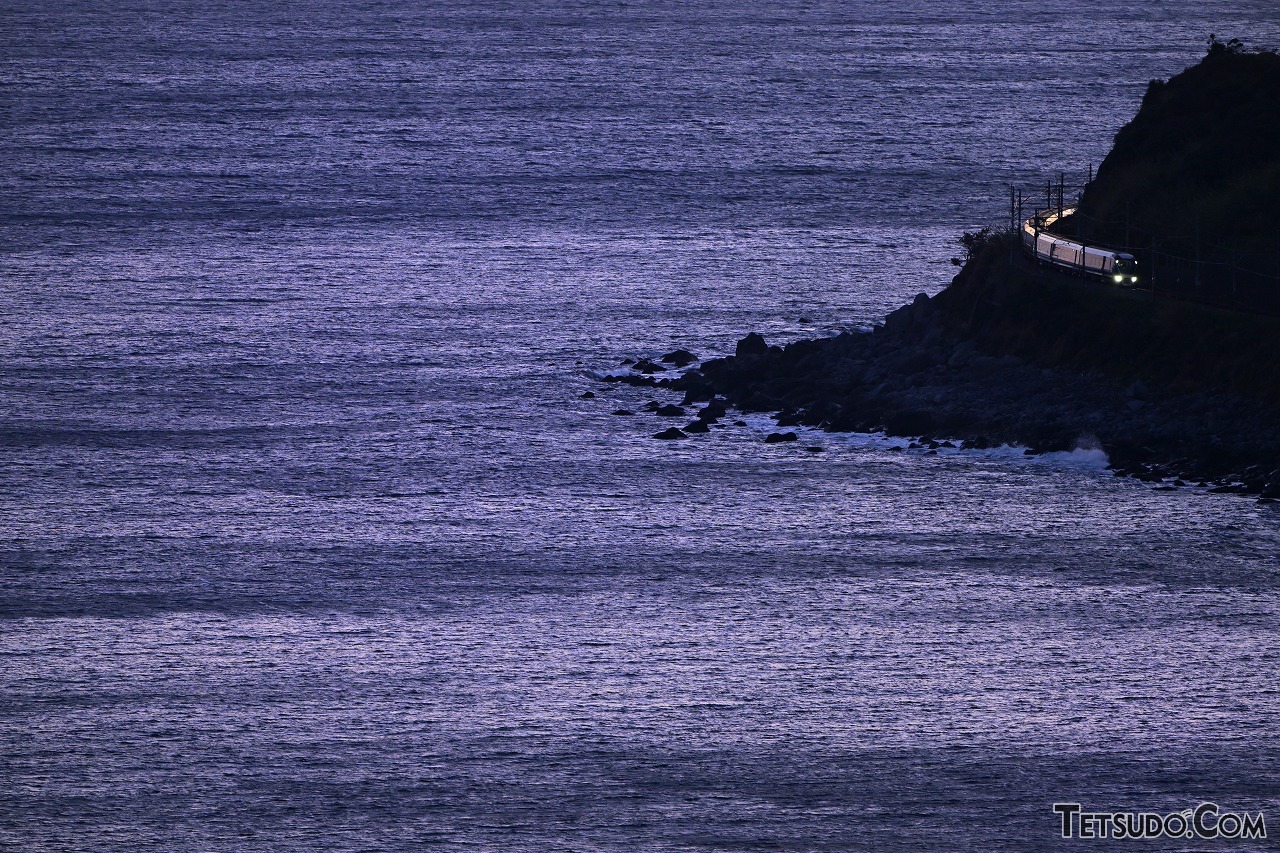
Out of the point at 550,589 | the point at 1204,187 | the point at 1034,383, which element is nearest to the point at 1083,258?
the point at 1034,383

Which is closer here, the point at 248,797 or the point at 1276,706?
the point at 248,797

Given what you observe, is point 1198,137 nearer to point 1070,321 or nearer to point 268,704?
point 1070,321

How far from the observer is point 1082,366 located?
60.2m

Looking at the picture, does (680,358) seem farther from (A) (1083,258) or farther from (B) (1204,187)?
(B) (1204,187)

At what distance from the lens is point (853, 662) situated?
46.2m

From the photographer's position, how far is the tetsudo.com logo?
35969mm

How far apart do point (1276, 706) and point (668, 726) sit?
564 inches

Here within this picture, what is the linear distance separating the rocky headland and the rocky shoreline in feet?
0.17

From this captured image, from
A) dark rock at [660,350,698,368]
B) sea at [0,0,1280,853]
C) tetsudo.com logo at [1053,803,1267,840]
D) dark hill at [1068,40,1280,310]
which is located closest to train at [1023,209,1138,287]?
dark hill at [1068,40,1280,310]

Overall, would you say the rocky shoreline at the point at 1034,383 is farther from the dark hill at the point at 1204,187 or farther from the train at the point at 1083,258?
the dark hill at the point at 1204,187

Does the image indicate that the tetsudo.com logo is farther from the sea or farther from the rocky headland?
the rocky headland

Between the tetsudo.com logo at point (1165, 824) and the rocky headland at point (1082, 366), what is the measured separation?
19.4 m

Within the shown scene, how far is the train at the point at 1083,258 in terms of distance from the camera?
2443 inches

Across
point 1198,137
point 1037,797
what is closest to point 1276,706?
point 1037,797
